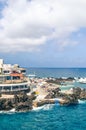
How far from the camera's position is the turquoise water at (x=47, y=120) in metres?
65.6

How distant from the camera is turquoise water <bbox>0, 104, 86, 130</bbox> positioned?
65562 millimetres

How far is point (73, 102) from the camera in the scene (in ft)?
296

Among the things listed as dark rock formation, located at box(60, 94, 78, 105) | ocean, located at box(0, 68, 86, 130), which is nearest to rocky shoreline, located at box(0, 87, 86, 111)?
dark rock formation, located at box(60, 94, 78, 105)

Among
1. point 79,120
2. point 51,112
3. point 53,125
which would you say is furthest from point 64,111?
point 53,125

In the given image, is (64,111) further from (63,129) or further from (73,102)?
(63,129)

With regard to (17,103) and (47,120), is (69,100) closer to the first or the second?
(17,103)

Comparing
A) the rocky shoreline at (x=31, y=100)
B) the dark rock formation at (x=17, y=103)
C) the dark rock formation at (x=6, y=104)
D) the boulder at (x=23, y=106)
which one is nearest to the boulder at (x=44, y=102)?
the rocky shoreline at (x=31, y=100)

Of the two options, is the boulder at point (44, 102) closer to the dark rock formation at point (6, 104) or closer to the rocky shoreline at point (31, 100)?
the rocky shoreline at point (31, 100)

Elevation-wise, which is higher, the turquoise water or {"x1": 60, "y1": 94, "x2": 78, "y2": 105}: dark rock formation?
{"x1": 60, "y1": 94, "x2": 78, "y2": 105}: dark rock formation

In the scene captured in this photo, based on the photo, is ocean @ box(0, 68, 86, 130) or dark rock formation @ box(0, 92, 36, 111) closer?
ocean @ box(0, 68, 86, 130)

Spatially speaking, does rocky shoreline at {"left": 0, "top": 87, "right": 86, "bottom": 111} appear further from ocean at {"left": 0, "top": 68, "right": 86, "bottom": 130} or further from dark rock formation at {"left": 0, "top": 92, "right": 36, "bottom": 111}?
ocean at {"left": 0, "top": 68, "right": 86, "bottom": 130}

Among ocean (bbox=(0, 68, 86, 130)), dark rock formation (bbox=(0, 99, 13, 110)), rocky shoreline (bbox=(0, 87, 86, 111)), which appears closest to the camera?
ocean (bbox=(0, 68, 86, 130))

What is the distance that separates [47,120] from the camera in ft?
233

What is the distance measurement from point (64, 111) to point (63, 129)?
17.9 metres
